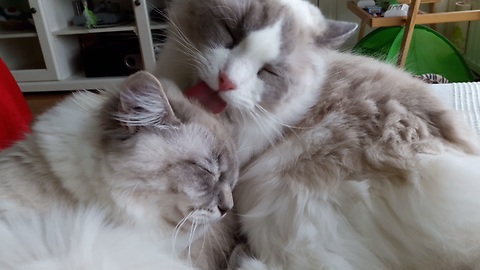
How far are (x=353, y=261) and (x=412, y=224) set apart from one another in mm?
137

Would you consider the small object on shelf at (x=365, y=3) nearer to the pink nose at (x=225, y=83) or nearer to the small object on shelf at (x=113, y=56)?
the small object on shelf at (x=113, y=56)

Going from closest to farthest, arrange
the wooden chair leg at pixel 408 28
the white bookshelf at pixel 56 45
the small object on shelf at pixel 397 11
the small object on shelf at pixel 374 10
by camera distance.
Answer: the wooden chair leg at pixel 408 28
the small object on shelf at pixel 397 11
the small object on shelf at pixel 374 10
the white bookshelf at pixel 56 45

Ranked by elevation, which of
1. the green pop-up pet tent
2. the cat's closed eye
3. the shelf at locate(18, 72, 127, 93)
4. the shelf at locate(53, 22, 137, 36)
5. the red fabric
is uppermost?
the cat's closed eye

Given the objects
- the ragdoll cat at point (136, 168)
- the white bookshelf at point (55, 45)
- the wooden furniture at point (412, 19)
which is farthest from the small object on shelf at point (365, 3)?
the ragdoll cat at point (136, 168)

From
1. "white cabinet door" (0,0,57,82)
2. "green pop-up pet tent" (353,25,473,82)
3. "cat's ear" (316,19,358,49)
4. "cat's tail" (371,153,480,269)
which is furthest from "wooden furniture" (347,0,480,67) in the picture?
"white cabinet door" (0,0,57,82)

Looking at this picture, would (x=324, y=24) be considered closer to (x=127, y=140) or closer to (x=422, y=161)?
(x=422, y=161)

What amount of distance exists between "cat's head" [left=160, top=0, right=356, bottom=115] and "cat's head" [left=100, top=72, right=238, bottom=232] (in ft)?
0.39

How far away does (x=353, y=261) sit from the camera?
2.75 feet

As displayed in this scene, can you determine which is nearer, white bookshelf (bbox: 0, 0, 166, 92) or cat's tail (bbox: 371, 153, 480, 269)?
cat's tail (bbox: 371, 153, 480, 269)

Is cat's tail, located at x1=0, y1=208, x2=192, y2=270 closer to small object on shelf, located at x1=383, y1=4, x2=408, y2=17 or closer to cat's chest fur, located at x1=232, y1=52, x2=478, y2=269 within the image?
cat's chest fur, located at x1=232, y1=52, x2=478, y2=269

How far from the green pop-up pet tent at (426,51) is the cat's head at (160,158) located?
2.00m

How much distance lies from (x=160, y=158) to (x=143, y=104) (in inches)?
4.8

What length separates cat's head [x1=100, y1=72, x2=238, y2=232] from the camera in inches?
31.9

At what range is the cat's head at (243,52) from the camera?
3.30ft
